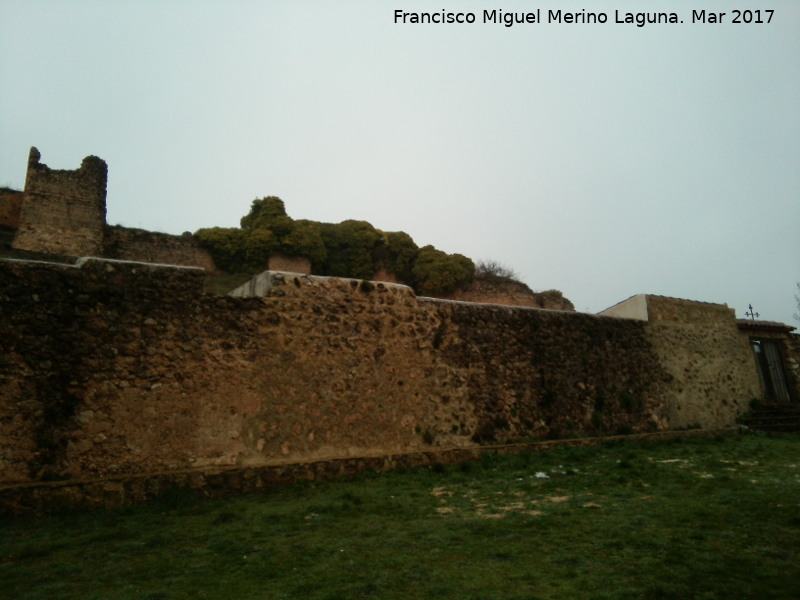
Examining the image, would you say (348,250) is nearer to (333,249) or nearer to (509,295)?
(333,249)

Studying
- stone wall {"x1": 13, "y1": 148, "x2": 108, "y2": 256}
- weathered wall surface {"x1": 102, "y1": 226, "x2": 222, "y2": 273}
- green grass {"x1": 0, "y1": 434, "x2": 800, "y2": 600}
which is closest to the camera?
green grass {"x1": 0, "y1": 434, "x2": 800, "y2": 600}

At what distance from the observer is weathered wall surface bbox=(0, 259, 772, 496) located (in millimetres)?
6160

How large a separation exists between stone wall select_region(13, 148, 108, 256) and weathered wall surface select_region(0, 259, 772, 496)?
19.0 metres

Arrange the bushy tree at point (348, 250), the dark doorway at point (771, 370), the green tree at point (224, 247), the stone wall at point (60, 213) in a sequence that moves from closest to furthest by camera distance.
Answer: the dark doorway at point (771, 370) < the stone wall at point (60, 213) < the green tree at point (224, 247) < the bushy tree at point (348, 250)

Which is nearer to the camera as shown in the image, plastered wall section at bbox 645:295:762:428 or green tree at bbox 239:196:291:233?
plastered wall section at bbox 645:295:762:428

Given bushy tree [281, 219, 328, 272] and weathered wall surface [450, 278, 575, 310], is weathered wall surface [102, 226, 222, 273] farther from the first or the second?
weathered wall surface [450, 278, 575, 310]

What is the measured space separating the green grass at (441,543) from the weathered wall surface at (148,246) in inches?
770

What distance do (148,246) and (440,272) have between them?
47.0 ft

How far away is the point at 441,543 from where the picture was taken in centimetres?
462

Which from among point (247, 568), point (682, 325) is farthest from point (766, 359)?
point (247, 568)

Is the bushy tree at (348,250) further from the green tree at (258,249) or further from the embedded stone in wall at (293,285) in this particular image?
the embedded stone in wall at (293,285)

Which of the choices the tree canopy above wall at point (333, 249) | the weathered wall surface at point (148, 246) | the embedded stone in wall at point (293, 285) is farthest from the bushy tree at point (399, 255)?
the embedded stone in wall at point (293, 285)

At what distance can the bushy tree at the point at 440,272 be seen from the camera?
29.5m

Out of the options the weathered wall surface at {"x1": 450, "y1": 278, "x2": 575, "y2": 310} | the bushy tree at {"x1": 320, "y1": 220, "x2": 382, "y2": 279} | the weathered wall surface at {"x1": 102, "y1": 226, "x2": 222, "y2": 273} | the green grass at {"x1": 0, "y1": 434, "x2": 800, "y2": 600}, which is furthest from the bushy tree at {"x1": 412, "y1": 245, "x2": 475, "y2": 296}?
the green grass at {"x1": 0, "y1": 434, "x2": 800, "y2": 600}
